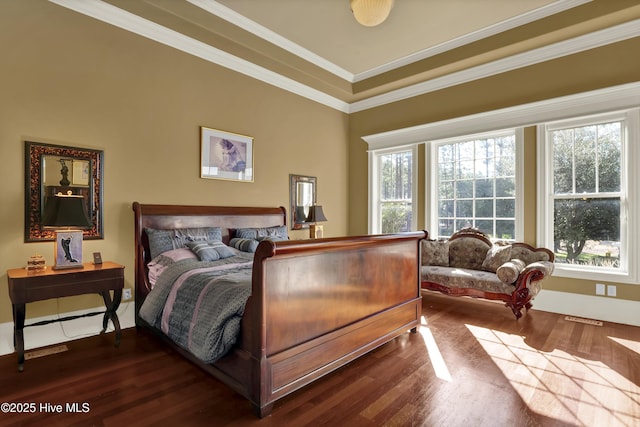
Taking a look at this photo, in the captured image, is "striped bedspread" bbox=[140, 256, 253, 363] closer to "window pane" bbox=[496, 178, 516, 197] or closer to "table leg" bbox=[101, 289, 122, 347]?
"table leg" bbox=[101, 289, 122, 347]

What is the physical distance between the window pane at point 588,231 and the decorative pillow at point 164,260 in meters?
4.22

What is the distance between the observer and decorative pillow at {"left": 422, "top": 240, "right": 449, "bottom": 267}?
4523 millimetres

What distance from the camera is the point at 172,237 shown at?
3.39 metres

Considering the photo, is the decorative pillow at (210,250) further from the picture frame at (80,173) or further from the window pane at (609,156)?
the window pane at (609,156)

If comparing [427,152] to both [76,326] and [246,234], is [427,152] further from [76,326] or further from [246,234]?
[76,326]

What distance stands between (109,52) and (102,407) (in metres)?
3.15

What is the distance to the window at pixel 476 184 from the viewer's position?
439 cm

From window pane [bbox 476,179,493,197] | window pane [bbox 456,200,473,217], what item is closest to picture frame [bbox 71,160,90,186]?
window pane [bbox 456,200,473,217]

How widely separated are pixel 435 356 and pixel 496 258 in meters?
1.95

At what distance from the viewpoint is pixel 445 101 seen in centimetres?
484

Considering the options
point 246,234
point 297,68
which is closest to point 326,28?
point 297,68

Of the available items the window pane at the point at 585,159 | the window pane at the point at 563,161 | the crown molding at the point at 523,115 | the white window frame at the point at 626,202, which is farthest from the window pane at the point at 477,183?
the white window frame at the point at 626,202

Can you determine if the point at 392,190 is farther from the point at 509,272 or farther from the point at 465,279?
the point at 509,272

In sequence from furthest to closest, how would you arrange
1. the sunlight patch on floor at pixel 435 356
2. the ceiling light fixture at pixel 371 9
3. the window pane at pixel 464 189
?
the window pane at pixel 464 189 < the ceiling light fixture at pixel 371 9 < the sunlight patch on floor at pixel 435 356
